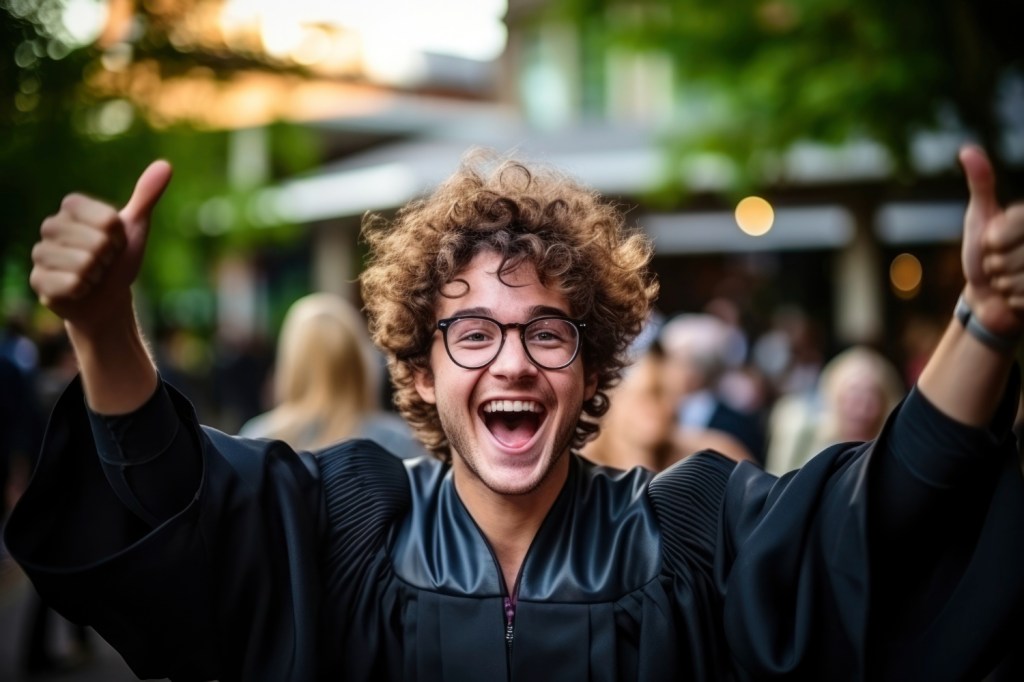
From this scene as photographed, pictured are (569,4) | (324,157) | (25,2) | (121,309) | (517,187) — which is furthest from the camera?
(324,157)

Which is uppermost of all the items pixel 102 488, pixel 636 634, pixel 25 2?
pixel 25 2

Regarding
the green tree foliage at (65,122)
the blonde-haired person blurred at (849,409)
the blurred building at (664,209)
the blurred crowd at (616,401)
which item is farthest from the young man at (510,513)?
the blurred building at (664,209)

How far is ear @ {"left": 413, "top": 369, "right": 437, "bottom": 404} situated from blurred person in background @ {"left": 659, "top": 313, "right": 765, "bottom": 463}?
11.1ft

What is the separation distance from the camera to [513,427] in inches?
98.6

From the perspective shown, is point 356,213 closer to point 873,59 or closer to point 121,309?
point 873,59

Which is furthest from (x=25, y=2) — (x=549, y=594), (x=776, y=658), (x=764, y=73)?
(x=764, y=73)

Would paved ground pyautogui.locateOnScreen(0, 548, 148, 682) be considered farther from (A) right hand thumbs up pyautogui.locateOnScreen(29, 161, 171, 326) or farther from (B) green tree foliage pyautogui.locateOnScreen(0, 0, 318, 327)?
(A) right hand thumbs up pyautogui.locateOnScreen(29, 161, 171, 326)

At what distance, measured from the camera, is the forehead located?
8.11 feet

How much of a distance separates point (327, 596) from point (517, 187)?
1089mm

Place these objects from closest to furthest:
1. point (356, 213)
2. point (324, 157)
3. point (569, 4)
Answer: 1. point (569, 4)
2. point (356, 213)
3. point (324, 157)

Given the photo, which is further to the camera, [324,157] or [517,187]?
[324,157]

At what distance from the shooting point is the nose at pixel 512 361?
241 centimetres

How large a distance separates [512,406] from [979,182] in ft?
3.52

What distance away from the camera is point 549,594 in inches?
93.1
